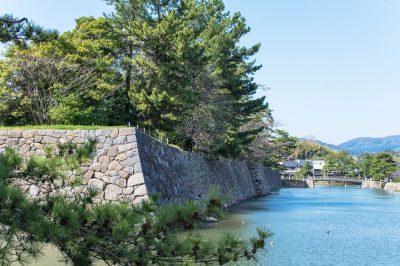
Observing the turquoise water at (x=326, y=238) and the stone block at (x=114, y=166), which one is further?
the stone block at (x=114, y=166)

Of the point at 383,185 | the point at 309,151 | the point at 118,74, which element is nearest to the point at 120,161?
the point at 118,74

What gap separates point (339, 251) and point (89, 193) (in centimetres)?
867

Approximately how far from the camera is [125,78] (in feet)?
59.5

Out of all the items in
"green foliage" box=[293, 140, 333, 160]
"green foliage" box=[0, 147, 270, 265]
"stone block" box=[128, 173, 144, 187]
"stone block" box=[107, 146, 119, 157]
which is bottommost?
"green foliage" box=[0, 147, 270, 265]

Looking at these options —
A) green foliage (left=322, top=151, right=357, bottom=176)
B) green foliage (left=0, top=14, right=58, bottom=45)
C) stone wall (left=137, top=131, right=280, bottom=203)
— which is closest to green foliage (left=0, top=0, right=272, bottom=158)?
stone wall (left=137, top=131, right=280, bottom=203)

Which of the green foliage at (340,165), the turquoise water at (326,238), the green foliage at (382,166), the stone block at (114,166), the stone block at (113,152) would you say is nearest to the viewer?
the turquoise water at (326,238)

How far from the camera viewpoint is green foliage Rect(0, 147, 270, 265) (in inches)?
124

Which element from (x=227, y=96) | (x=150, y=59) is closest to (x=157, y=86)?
(x=150, y=59)

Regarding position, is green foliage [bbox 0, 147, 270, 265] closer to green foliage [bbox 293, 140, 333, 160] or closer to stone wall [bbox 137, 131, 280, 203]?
stone wall [bbox 137, 131, 280, 203]

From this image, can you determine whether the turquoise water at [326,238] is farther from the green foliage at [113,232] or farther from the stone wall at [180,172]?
the green foliage at [113,232]

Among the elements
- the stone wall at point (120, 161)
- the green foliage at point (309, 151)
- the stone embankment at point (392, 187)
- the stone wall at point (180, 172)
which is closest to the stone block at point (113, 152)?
the stone wall at point (120, 161)

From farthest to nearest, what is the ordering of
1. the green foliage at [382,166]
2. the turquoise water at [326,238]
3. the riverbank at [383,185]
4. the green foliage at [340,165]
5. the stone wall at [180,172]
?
the green foliage at [340,165], the green foliage at [382,166], the riverbank at [383,185], the stone wall at [180,172], the turquoise water at [326,238]

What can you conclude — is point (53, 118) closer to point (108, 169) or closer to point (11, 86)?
point (11, 86)

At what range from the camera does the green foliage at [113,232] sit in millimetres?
3160
